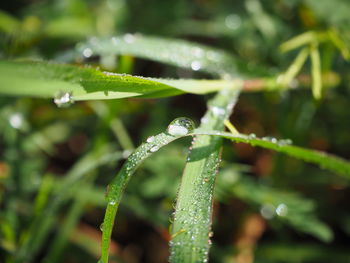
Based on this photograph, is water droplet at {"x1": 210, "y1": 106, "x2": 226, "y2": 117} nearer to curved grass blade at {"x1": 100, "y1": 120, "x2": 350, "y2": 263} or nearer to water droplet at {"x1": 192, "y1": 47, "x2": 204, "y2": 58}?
curved grass blade at {"x1": 100, "y1": 120, "x2": 350, "y2": 263}

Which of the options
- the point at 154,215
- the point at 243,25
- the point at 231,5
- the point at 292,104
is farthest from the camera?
the point at 231,5

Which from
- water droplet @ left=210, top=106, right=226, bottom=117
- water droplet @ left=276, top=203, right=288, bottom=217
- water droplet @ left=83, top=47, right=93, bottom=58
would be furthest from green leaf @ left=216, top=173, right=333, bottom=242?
water droplet @ left=83, top=47, right=93, bottom=58

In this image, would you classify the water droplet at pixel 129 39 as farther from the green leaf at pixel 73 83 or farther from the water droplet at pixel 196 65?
the green leaf at pixel 73 83

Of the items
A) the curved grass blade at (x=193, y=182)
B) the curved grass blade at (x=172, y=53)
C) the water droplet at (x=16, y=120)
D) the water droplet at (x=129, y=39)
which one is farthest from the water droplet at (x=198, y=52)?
the water droplet at (x=16, y=120)

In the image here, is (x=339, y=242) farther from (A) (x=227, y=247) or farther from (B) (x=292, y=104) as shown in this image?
(B) (x=292, y=104)

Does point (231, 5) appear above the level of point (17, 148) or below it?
above

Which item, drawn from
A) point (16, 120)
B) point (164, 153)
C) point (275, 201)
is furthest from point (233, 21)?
point (16, 120)

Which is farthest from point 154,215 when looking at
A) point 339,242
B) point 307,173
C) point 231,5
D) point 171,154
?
point 231,5

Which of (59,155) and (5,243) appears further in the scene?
(59,155)
